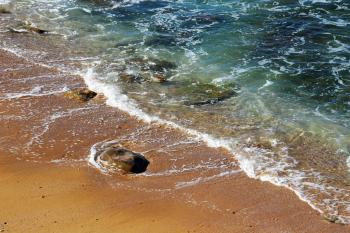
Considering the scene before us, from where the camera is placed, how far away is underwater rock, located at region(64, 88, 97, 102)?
45.7 feet

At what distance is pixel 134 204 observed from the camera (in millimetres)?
9602

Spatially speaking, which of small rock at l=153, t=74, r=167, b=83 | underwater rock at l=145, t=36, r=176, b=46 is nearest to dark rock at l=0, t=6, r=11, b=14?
underwater rock at l=145, t=36, r=176, b=46

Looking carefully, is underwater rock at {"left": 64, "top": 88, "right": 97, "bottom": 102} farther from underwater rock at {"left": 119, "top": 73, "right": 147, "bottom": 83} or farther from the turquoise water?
underwater rock at {"left": 119, "top": 73, "right": 147, "bottom": 83}

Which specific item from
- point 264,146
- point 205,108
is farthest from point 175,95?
point 264,146

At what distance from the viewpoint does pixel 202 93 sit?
14.5 m

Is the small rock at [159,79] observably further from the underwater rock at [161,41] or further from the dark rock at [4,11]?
the dark rock at [4,11]

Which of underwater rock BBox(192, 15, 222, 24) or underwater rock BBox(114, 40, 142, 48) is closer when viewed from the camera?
underwater rock BBox(114, 40, 142, 48)

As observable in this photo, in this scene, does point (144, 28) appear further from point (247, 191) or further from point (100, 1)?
point (247, 191)

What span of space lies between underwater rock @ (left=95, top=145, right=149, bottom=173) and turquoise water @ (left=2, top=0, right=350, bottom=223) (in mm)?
2195

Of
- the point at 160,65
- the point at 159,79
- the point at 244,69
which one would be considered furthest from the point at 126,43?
the point at 244,69

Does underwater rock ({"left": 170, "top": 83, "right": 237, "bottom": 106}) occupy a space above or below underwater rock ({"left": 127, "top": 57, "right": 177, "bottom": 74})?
above

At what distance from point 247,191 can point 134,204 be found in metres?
2.33

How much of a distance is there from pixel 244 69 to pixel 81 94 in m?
5.43

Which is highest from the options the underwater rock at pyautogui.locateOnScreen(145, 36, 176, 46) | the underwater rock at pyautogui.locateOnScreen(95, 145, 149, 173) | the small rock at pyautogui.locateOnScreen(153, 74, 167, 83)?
the underwater rock at pyautogui.locateOnScreen(95, 145, 149, 173)
